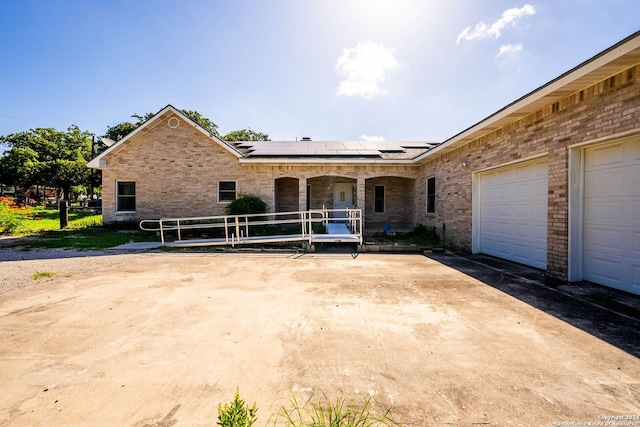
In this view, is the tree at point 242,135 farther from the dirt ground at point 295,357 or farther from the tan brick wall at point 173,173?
the dirt ground at point 295,357

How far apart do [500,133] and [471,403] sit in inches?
300

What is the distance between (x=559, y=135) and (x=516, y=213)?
7.42 feet

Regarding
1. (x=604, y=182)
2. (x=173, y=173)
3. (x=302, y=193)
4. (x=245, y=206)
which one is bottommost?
(x=245, y=206)

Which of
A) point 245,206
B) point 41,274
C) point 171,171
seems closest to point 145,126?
point 171,171

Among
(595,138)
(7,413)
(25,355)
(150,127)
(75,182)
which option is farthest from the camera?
(75,182)

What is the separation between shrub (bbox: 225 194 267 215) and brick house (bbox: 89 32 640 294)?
99cm

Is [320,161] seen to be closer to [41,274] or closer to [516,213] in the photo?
[516,213]

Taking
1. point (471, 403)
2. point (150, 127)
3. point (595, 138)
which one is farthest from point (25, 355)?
point (150, 127)

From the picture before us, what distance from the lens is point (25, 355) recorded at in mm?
2756

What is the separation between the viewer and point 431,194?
12.3 m

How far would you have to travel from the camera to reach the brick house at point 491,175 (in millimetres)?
4676

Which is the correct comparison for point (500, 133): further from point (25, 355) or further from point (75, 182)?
point (75, 182)

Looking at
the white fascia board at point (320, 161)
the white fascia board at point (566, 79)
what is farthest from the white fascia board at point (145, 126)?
the white fascia board at point (566, 79)

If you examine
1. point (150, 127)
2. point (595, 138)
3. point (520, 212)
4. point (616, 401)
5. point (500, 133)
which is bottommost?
point (616, 401)
